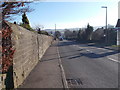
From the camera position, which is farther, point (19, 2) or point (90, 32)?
point (90, 32)

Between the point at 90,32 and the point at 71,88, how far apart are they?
5250 centimetres

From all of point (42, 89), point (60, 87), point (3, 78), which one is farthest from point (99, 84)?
point (3, 78)

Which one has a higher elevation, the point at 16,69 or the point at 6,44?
the point at 6,44

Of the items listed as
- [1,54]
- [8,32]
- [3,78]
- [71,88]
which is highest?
[8,32]

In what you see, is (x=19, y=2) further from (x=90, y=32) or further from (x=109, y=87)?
(x=90, y=32)

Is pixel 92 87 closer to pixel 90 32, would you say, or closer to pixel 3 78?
pixel 3 78

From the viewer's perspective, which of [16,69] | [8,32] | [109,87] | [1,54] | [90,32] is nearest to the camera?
[1,54]

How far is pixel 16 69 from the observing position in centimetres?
527

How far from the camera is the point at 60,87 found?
5.89m

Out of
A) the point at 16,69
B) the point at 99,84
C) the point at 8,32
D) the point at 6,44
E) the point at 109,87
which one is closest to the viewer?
the point at 8,32

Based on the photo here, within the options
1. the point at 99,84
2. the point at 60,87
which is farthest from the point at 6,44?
the point at 99,84

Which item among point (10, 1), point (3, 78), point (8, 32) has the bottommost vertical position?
point (3, 78)

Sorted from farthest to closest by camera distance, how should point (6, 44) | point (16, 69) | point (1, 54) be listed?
point (16, 69) → point (6, 44) → point (1, 54)

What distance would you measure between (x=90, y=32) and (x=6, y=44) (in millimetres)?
53899
